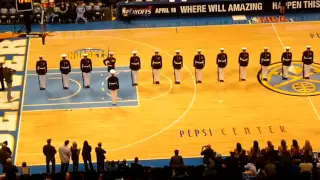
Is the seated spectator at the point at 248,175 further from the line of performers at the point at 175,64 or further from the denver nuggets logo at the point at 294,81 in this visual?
the line of performers at the point at 175,64

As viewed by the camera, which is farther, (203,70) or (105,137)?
(203,70)

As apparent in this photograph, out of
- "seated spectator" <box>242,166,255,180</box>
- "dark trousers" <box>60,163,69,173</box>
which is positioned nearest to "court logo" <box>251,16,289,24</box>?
"dark trousers" <box>60,163,69,173</box>

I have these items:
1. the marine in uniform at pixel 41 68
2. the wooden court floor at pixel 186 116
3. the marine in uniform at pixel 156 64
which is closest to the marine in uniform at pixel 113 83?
the wooden court floor at pixel 186 116

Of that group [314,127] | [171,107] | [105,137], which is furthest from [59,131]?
[314,127]

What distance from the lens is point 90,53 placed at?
39156 millimetres

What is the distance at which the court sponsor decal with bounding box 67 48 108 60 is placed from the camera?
38750 mm

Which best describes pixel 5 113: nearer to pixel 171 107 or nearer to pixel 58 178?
pixel 171 107

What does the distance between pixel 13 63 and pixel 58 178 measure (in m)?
14.6

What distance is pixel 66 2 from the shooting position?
146ft

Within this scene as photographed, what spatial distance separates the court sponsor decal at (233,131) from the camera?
31.2m

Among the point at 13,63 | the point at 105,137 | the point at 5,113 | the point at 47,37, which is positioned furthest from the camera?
the point at 47,37

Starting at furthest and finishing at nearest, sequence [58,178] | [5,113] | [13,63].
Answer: [13,63] < [5,113] < [58,178]

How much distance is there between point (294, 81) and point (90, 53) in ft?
33.5

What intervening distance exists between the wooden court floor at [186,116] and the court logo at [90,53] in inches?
16.5
